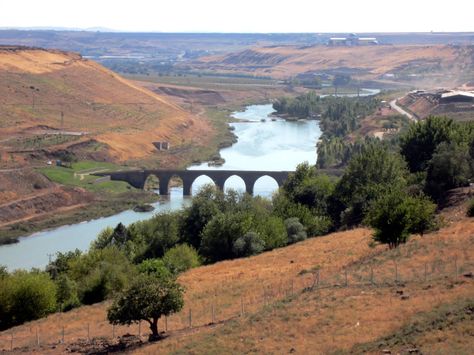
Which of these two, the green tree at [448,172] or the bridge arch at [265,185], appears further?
the bridge arch at [265,185]

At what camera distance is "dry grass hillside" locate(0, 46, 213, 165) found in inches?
3226

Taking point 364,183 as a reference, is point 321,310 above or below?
above

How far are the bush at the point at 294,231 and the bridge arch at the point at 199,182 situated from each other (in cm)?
3203

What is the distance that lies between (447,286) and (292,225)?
19.3m

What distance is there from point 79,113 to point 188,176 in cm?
2906

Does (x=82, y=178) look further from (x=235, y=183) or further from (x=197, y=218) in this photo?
(x=197, y=218)

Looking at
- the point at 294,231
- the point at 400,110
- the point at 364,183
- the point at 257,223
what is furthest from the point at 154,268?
the point at 400,110

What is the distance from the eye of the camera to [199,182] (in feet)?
245

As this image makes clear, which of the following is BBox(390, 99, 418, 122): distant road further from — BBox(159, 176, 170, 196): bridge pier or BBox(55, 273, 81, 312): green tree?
BBox(55, 273, 81, 312): green tree

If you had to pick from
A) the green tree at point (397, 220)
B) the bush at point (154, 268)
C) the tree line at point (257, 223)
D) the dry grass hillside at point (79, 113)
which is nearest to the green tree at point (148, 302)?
the tree line at point (257, 223)

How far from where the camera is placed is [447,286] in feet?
64.6

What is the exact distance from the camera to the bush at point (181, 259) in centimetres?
3397

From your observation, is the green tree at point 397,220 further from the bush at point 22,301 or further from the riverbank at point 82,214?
the riverbank at point 82,214

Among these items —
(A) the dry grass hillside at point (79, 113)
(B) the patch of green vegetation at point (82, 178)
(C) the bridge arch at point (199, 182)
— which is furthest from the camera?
(A) the dry grass hillside at point (79, 113)
